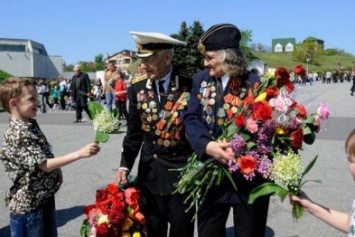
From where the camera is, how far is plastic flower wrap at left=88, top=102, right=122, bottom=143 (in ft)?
9.04

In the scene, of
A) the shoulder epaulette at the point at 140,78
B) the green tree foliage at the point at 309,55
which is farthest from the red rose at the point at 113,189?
the green tree foliage at the point at 309,55

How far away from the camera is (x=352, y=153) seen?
2.00 metres

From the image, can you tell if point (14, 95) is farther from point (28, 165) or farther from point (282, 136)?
point (282, 136)

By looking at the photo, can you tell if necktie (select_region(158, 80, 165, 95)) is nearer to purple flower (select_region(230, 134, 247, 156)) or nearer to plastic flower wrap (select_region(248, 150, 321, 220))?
purple flower (select_region(230, 134, 247, 156))

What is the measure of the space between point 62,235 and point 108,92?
405 inches

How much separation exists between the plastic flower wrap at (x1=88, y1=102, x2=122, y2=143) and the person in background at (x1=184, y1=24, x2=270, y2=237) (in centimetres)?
46

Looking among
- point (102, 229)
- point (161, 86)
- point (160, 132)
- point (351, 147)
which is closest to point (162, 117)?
point (160, 132)

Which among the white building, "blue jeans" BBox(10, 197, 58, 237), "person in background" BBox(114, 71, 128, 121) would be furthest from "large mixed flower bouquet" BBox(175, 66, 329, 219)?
the white building

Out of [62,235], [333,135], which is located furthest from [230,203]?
[333,135]

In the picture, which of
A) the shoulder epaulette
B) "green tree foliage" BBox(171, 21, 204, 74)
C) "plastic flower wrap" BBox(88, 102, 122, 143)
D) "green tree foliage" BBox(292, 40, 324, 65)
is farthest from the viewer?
"green tree foliage" BBox(292, 40, 324, 65)

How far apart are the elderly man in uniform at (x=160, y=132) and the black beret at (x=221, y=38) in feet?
1.33

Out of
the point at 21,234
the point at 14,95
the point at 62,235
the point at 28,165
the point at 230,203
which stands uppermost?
the point at 14,95

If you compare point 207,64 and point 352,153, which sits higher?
point 207,64

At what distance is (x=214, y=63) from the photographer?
2.63 m
